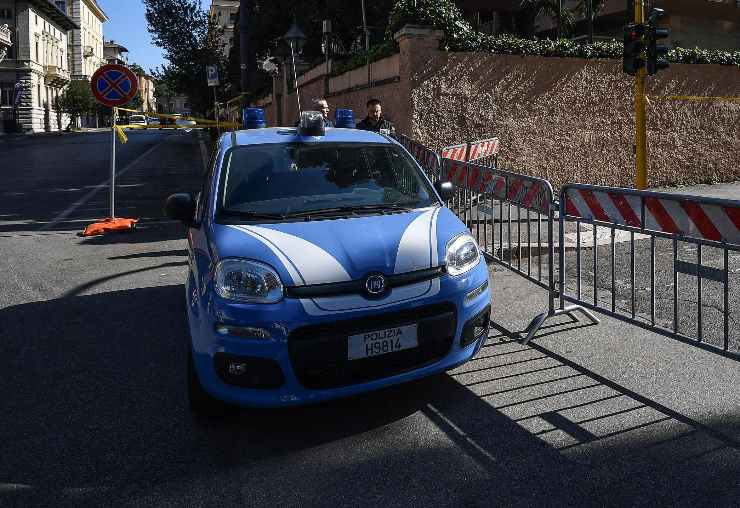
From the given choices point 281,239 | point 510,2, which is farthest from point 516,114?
point 510,2

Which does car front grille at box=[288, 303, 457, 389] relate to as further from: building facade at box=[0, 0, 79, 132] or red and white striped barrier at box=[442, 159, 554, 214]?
building facade at box=[0, 0, 79, 132]

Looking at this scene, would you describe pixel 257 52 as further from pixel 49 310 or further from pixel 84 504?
pixel 84 504

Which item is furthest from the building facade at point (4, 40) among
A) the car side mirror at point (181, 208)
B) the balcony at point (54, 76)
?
the car side mirror at point (181, 208)

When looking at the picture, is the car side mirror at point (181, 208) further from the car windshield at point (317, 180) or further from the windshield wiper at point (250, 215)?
the windshield wiper at point (250, 215)

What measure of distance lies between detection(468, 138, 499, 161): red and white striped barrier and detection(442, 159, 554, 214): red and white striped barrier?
3341mm

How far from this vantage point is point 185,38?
50688 mm

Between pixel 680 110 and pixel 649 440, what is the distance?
573 inches

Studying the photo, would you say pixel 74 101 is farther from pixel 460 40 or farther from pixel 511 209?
pixel 511 209

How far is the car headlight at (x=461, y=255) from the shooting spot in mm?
4227

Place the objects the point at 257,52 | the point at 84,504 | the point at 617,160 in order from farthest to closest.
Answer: the point at 257,52
the point at 617,160
the point at 84,504

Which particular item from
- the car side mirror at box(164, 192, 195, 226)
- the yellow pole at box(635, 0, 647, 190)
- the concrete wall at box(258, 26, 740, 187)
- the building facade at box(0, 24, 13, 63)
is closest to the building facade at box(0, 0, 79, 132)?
the building facade at box(0, 24, 13, 63)

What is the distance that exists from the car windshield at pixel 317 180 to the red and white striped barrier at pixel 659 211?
1248 millimetres

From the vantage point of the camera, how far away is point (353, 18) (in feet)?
94.6

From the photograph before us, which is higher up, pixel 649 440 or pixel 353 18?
pixel 353 18
